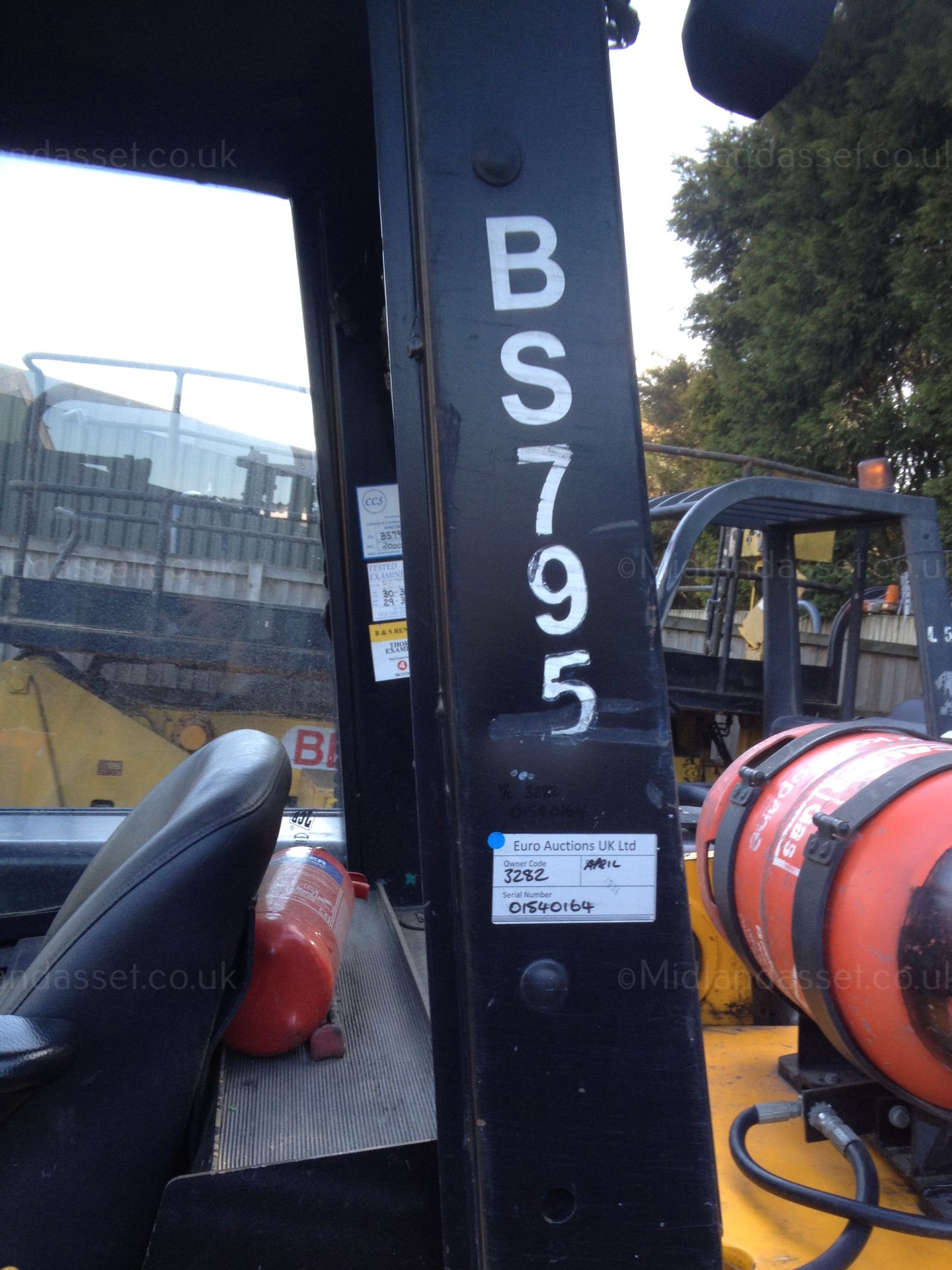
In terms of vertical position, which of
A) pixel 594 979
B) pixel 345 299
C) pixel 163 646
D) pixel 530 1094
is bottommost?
pixel 530 1094

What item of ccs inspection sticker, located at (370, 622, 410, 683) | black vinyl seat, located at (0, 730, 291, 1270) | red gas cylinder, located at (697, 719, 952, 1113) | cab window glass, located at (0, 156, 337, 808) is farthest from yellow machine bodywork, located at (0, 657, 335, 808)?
red gas cylinder, located at (697, 719, 952, 1113)

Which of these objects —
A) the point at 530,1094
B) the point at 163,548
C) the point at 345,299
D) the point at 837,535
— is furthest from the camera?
the point at 837,535

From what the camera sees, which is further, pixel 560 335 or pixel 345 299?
pixel 345 299

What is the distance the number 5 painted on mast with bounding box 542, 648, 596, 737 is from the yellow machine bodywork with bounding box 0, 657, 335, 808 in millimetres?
1634

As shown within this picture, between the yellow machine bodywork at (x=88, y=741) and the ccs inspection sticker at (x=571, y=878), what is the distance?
159 cm

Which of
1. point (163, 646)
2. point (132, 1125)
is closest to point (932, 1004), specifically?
point (132, 1125)

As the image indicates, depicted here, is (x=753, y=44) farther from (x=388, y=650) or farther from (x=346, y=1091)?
(x=388, y=650)

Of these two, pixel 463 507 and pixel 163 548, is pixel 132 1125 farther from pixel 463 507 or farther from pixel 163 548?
pixel 163 548

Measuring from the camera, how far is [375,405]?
2490 mm

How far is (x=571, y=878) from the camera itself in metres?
1.10

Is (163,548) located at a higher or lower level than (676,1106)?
higher

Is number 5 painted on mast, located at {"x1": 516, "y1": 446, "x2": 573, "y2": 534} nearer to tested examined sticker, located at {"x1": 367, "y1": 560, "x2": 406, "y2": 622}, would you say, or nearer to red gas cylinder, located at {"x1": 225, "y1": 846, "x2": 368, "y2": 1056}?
red gas cylinder, located at {"x1": 225, "y1": 846, "x2": 368, "y2": 1056}

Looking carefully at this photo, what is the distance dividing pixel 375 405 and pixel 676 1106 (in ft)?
5.87

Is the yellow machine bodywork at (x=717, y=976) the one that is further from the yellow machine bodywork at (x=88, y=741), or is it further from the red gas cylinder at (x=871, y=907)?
the yellow machine bodywork at (x=88, y=741)
